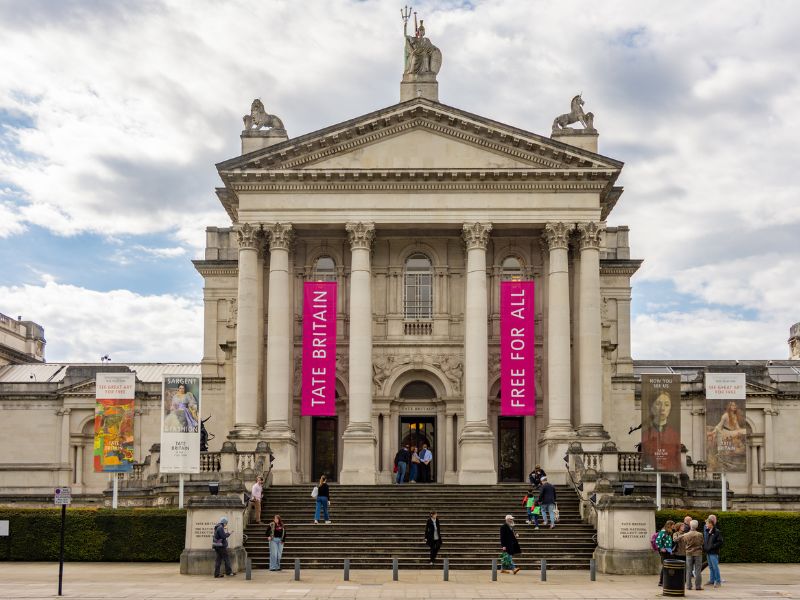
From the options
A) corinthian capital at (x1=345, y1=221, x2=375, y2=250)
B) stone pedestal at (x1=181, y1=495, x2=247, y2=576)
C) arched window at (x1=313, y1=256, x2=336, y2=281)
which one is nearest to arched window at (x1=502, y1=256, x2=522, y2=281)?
corinthian capital at (x1=345, y1=221, x2=375, y2=250)

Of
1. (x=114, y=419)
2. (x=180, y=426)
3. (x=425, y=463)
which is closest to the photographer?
(x=180, y=426)

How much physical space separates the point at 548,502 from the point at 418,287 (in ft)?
52.0

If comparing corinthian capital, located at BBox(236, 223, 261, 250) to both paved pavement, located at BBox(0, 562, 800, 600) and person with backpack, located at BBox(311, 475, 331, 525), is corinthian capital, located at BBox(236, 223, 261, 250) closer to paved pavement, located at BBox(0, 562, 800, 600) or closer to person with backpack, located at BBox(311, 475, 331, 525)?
person with backpack, located at BBox(311, 475, 331, 525)

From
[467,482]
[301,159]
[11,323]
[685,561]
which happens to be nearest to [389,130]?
[301,159]

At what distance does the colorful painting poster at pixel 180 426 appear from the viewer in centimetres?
3756

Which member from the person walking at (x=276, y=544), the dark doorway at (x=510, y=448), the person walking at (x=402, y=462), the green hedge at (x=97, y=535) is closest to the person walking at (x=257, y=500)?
the green hedge at (x=97, y=535)

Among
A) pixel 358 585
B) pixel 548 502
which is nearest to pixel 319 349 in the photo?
pixel 548 502

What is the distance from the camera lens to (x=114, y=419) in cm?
4291

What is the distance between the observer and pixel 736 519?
36.4m

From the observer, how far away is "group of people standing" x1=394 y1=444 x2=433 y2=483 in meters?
45.7

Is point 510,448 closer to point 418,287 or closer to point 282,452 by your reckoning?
point 418,287

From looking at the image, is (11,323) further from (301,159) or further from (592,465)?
(592,465)

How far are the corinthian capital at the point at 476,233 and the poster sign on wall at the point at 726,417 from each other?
476 inches

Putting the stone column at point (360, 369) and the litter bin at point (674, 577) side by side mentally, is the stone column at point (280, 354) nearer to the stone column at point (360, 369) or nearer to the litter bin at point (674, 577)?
the stone column at point (360, 369)
